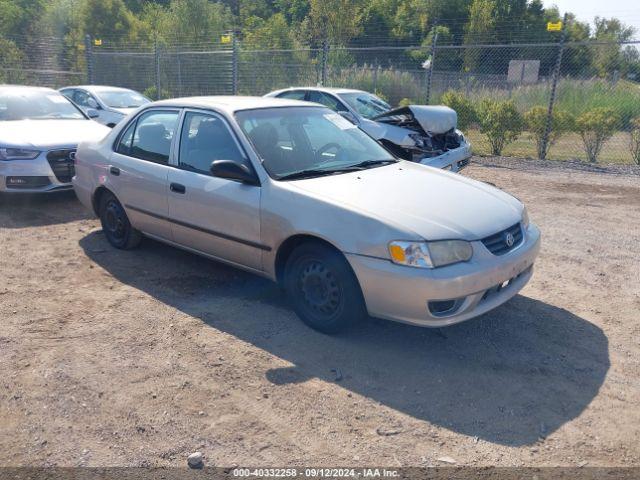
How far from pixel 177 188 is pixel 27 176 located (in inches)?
133

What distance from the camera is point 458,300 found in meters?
3.67

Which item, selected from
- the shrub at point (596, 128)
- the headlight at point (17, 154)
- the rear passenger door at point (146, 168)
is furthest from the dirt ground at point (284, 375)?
the shrub at point (596, 128)

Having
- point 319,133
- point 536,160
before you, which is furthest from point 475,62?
point 319,133

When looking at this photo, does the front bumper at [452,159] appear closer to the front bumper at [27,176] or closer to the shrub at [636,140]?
the shrub at [636,140]

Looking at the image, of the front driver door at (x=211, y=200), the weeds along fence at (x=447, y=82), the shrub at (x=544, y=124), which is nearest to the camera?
the front driver door at (x=211, y=200)

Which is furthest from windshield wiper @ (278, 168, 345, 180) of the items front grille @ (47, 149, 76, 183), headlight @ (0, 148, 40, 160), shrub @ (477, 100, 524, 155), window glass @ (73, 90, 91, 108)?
window glass @ (73, 90, 91, 108)

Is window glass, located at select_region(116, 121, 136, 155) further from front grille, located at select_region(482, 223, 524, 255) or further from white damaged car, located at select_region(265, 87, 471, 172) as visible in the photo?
white damaged car, located at select_region(265, 87, 471, 172)

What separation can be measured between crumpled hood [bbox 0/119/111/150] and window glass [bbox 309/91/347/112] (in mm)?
3615

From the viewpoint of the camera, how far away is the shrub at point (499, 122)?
12.4 m

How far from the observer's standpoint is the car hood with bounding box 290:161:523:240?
12.3ft

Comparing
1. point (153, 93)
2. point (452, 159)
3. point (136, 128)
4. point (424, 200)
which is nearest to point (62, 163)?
point (136, 128)

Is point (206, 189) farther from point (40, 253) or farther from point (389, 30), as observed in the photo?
point (389, 30)

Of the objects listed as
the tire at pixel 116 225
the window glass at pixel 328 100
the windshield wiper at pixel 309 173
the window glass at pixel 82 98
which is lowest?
the tire at pixel 116 225

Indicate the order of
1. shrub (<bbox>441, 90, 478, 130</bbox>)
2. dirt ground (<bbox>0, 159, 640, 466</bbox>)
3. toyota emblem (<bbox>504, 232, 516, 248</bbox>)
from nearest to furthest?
dirt ground (<bbox>0, 159, 640, 466</bbox>) < toyota emblem (<bbox>504, 232, 516, 248</bbox>) < shrub (<bbox>441, 90, 478, 130</bbox>)
